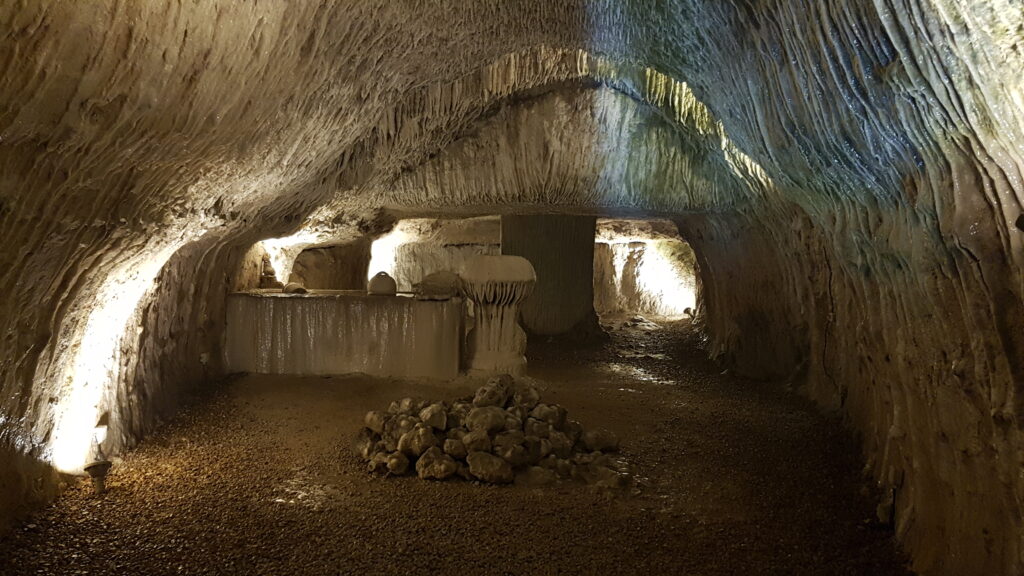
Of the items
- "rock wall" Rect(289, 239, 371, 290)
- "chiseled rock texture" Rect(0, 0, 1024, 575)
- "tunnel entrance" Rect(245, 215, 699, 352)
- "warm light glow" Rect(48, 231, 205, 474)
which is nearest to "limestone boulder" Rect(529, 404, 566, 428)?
"chiseled rock texture" Rect(0, 0, 1024, 575)

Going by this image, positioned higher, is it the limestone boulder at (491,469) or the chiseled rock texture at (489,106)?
the chiseled rock texture at (489,106)

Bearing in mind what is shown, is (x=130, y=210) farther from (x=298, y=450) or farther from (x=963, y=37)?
(x=963, y=37)

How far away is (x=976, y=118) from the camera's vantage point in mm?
2594

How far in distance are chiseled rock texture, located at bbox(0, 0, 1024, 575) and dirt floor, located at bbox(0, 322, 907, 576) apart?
381mm

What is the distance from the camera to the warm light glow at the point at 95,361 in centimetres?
461

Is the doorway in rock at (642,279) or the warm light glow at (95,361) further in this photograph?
the doorway in rock at (642,279)

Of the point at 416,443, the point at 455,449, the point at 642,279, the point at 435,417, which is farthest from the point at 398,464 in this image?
the point at 642,279

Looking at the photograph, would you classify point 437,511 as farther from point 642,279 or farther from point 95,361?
point 642,279

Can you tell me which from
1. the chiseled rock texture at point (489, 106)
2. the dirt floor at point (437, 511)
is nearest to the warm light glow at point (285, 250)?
the chiseled rock texture at point (489, 106)

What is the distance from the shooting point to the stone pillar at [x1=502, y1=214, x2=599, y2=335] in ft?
40.3

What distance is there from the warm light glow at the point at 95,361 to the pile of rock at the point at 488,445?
2100mm

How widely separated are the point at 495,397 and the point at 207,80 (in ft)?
12.5

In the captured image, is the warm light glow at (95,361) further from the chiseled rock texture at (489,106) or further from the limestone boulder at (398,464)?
the limestone boulder at (398,464)

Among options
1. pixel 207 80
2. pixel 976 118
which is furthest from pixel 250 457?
pixel 976 118
